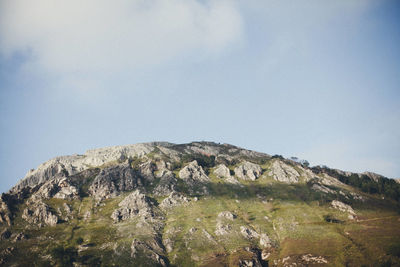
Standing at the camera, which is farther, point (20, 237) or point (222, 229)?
point (222, 229)

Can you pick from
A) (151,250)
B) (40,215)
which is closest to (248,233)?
(151,250)

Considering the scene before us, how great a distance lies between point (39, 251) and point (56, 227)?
96.3 ft

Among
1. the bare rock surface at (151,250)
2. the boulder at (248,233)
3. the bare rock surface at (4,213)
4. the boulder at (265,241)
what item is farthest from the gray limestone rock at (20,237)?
the boulder at (265,241)

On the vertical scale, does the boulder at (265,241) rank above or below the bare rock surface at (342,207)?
below

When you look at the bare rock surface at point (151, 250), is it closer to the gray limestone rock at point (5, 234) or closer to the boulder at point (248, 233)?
the boulder at point (248, 233)

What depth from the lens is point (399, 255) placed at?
117 m

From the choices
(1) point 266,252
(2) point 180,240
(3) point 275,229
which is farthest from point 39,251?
(3) point 275,229

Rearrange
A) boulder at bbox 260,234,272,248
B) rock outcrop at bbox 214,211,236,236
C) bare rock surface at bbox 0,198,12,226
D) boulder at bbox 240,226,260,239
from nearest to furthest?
1. boulder at bbox 260,234,272,248
2. boulder at bbox 240,226,260,239
3. rock outcrop at bbox 214,211,236,236
4. bare rock surface at bbox 0,198,12,226

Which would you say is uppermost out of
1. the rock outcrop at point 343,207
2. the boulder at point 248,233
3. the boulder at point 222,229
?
the rock outcrop at point 343,207

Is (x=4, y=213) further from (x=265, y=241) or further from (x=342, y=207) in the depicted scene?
(x=342, y=207)

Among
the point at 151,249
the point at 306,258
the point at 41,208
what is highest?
the point at 41,208

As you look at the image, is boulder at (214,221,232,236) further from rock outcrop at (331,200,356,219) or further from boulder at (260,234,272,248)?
rock outcrop at (331,200,356,219)

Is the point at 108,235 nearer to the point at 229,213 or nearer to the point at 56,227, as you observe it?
the point at 56,227

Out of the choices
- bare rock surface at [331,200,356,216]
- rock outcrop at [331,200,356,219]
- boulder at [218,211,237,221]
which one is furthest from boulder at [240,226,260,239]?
bare rock surface at [331,200,356,216]
